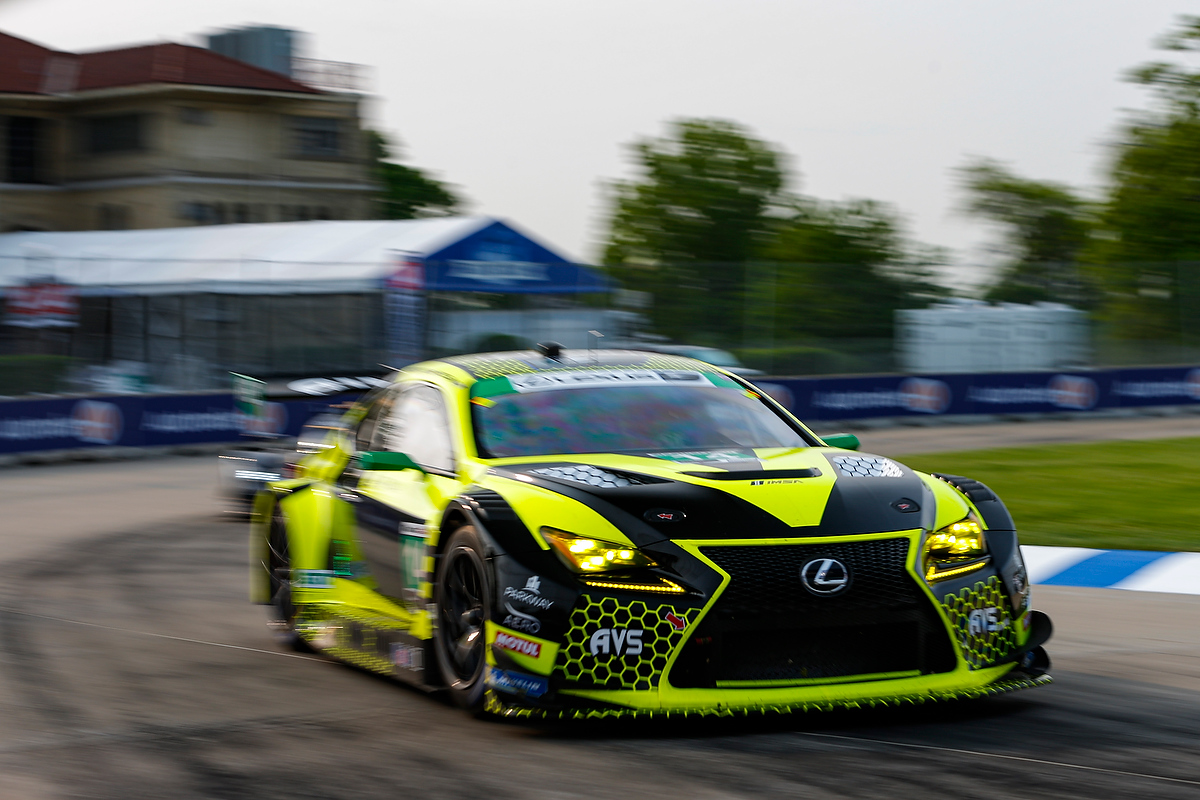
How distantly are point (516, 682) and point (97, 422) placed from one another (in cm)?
1803

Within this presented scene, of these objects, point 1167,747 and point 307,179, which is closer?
point 1167,747

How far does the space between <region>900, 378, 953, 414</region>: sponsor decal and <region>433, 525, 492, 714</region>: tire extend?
2274 centimetres

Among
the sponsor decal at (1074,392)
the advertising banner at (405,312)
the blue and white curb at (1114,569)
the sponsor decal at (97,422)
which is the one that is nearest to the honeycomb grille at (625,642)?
the blue and white curb at (1114,569)

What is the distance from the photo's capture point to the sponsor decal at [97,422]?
2177 cm

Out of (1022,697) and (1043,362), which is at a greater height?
(1022,697)

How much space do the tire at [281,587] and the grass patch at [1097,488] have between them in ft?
19.3

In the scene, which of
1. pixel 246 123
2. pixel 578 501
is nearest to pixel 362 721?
pixel 578 501

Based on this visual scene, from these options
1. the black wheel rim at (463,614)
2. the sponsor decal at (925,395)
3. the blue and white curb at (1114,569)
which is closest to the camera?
the black wheel rim at (463,614)

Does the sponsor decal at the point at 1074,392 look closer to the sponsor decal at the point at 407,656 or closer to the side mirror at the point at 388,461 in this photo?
the side mirror at the point at 388,461

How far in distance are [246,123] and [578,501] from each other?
49.4m

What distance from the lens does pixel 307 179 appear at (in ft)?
177

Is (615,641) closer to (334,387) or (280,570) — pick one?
(280,570)

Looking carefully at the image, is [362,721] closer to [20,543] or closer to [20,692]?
[20,692]

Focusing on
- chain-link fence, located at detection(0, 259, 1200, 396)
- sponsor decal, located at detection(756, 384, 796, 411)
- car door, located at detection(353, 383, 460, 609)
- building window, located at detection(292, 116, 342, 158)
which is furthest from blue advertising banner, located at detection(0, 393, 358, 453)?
building window, located at detection(292, 116, 342, 158)
